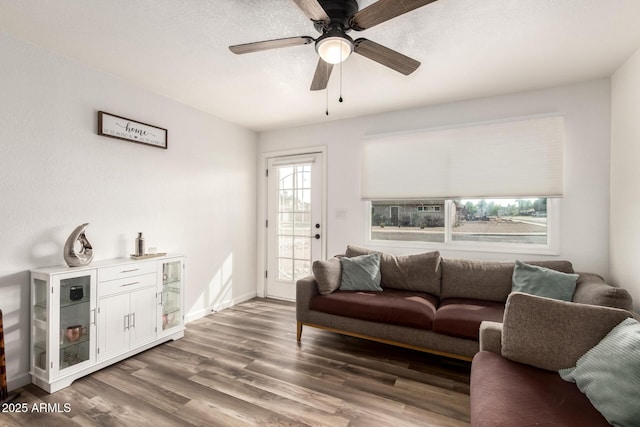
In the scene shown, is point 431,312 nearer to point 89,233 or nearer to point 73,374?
point 73,374

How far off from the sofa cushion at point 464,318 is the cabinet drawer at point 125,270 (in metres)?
2.61


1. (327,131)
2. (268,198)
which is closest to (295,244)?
(268,198)

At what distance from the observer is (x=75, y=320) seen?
233 centimetres

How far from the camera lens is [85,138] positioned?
8.65ft

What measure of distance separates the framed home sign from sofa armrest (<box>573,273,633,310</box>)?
4024 mm

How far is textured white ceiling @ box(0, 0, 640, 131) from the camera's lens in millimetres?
1880

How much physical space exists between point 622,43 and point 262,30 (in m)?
2.65

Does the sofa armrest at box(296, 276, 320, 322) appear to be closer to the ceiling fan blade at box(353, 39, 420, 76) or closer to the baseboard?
the baseboard

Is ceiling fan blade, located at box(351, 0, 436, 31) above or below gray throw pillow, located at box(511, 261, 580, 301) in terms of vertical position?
above

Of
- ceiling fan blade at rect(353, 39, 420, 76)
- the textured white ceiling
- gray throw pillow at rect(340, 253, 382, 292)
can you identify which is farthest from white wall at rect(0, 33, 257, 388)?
ceiling fan blade at rect(353, 39, 420, 76)

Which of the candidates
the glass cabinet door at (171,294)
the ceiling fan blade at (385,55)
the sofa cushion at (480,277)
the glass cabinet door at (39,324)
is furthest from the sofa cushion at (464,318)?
the glass cabinet door at (39,324)

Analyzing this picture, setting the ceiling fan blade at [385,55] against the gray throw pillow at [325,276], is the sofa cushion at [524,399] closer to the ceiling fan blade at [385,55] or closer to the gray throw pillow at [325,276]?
the gray throw pillow at [325,276]

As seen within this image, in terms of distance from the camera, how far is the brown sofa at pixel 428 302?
2.39 meters

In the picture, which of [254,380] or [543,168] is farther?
[543,168]
